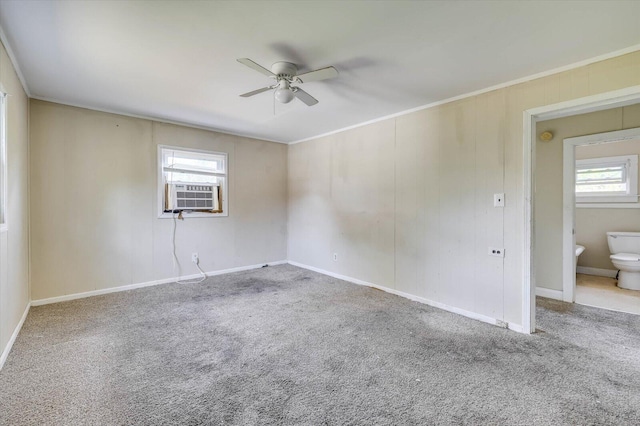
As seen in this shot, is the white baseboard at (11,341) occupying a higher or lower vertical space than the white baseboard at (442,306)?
higher

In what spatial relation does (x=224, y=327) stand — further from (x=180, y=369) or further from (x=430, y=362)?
(x=430, y=362)

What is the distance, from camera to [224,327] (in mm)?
2820

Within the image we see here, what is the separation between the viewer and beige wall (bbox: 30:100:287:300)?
349cm

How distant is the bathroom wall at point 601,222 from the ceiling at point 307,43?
3536 mm

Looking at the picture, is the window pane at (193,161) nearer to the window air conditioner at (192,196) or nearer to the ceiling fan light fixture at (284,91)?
the window air conditioner at (192,196)

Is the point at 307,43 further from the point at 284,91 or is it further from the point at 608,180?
the point at 608,180

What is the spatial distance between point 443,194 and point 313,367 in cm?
240

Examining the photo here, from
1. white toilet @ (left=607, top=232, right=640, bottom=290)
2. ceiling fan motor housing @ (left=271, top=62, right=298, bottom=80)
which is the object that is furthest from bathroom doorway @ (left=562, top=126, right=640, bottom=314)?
ceiling fan motor housing @ (left=271, top=62, right=298, bottom=80)

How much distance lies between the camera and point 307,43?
2184mm

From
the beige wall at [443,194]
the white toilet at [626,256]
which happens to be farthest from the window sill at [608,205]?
the beige wall at [443,194]

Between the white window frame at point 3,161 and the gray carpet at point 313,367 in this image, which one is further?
the white window frame at point 3,161

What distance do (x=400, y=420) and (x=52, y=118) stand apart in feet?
15.9

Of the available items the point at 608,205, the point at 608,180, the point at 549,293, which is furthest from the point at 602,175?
the point at 549,293

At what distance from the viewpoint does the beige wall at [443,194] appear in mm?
2783
